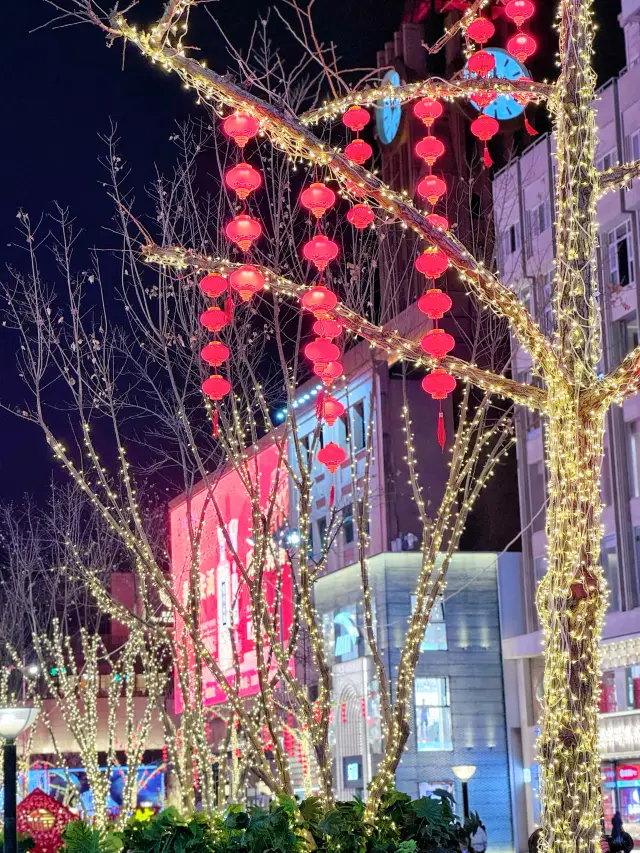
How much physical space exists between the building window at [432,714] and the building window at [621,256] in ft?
34.4

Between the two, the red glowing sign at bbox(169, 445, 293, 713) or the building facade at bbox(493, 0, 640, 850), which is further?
the red glowing sign at bbox(169, 445, 293, 713)

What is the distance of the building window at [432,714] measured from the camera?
1102 inches

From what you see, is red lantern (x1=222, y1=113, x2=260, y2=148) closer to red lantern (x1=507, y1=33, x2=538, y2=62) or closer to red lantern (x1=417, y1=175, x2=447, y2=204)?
red lantern (x1=417, y1=175, x2=447, y2=204)

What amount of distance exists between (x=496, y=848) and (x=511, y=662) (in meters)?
4.12

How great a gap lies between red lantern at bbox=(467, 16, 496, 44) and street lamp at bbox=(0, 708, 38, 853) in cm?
641

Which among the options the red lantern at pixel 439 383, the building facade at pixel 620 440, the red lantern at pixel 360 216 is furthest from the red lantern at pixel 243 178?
the building facade at pixel 620 440

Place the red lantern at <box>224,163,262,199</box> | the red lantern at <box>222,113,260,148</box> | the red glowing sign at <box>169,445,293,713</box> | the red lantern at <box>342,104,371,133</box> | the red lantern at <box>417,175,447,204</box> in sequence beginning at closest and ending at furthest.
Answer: the red lantern at <box>222,113,260,148</box> → the red lantern at <box>224,163,262,199</box> → the red lantern at <box>417,175,447,204</box> → the red lantern at <box>342,104,371,133</box> → the red glowing sign at <box>169,445,293,713</box>

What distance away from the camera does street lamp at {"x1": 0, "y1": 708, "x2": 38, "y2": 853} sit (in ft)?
31.0

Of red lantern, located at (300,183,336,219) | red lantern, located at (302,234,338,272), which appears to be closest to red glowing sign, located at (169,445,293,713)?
red lantern, located at (300,183,336,219)

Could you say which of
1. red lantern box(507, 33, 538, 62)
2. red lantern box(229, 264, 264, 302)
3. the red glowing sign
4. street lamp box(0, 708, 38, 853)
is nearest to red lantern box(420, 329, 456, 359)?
red lantern box(229, 264, 264, 302)

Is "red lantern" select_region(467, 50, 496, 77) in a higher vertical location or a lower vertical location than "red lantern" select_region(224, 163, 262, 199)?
higher

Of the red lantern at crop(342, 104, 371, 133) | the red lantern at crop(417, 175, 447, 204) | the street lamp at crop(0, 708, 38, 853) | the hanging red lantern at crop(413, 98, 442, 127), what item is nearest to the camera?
the red lantern at crop(417, 175, 447, 204)

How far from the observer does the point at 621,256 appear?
23.1 m

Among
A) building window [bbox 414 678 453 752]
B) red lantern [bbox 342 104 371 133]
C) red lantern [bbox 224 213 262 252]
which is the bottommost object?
building window [bbox 414 678 453 752]
